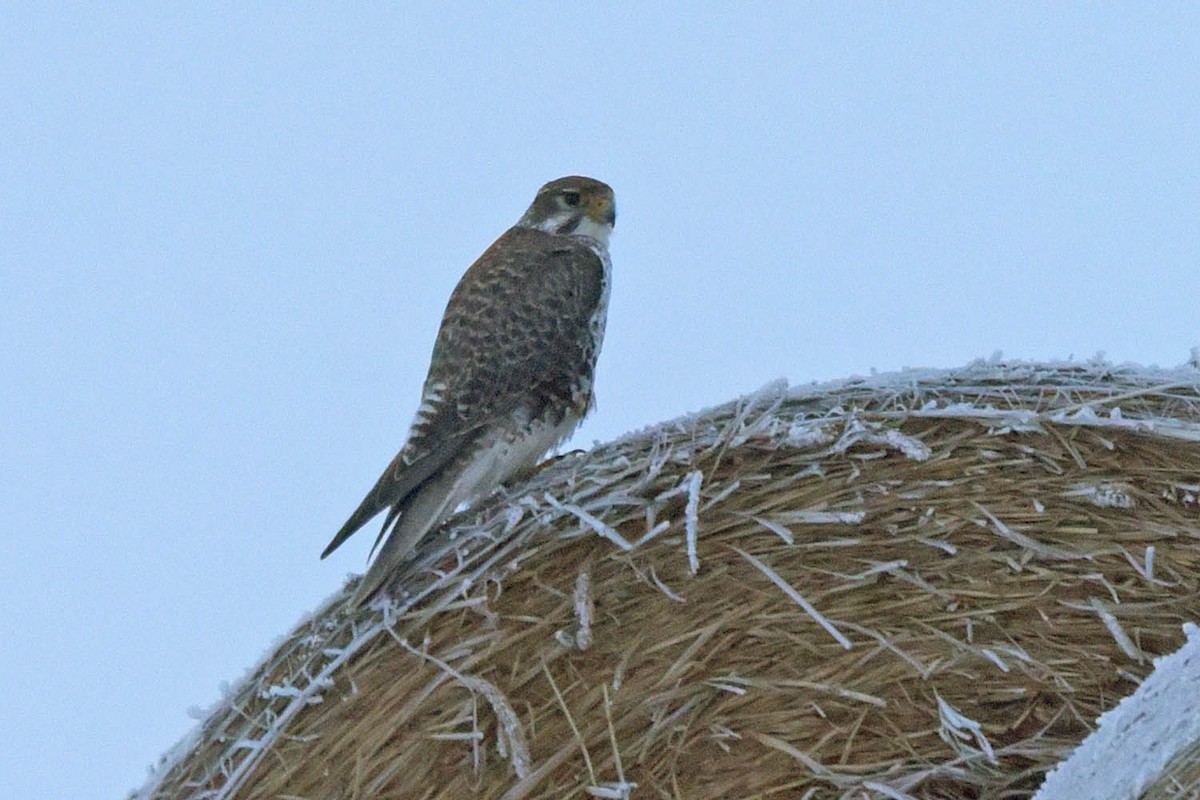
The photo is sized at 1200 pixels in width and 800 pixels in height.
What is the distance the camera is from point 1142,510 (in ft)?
9.69

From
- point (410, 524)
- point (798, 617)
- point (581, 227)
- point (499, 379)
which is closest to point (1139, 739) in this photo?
point (798, 617)

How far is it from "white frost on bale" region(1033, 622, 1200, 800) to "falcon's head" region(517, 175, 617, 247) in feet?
6.49

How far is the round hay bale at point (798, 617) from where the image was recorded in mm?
Result: 2877

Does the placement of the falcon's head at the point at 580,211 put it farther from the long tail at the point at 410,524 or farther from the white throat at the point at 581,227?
the long tail at the point at 410,524

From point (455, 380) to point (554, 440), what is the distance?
0.85ft

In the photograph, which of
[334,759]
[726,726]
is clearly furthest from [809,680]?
[334,759]

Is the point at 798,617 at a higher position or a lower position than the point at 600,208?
lower

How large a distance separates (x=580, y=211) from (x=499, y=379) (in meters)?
0.68

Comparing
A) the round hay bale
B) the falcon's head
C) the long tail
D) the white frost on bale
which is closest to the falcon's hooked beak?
the falcon's head

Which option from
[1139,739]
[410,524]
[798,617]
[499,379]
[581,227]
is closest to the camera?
[1139,739]

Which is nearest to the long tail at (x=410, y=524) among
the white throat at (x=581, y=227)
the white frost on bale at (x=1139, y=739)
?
the white throat at (x=581, y=227)

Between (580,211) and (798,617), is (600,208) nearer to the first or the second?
(580,211)

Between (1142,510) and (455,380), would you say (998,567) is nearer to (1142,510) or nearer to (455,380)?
(1142,510)

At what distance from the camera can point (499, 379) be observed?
366 cm
